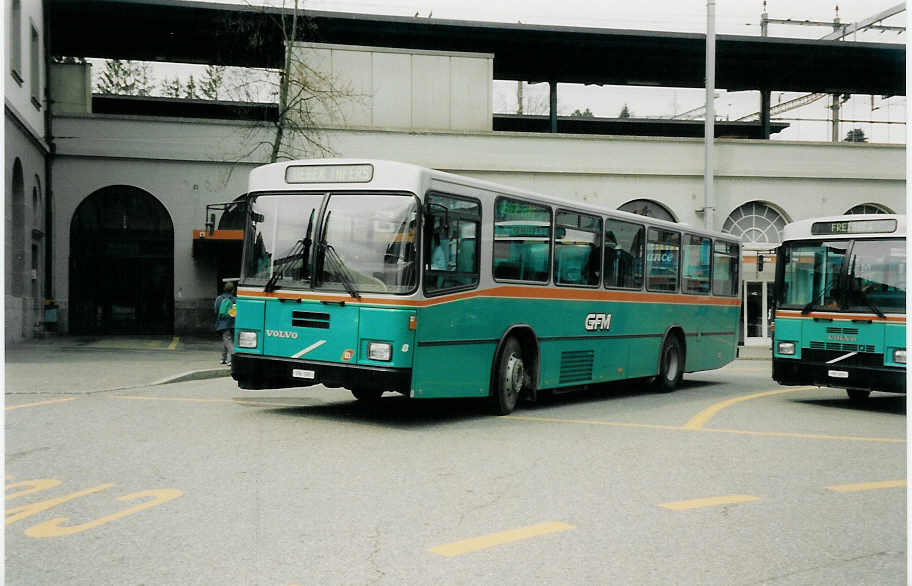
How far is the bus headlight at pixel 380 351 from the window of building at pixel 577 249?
3.61m

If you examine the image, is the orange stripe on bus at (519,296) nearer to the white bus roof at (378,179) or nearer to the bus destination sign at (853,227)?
the white bus roof at (378,179)

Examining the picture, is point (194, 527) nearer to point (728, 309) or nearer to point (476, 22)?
point (728, 309)

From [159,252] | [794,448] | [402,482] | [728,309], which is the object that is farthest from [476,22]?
[402,482]

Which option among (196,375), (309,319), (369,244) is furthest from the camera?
(196,375)

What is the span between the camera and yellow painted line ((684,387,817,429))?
41.5 ft

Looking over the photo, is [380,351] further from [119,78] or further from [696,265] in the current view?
[119,78]

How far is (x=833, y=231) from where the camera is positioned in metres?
15.1

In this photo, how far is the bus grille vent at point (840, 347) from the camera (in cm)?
1437

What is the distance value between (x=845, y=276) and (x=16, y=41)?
69.0 feet

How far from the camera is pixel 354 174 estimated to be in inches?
447

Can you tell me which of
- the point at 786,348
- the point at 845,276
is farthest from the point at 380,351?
the point at 845,276

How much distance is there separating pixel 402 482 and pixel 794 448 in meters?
4.74

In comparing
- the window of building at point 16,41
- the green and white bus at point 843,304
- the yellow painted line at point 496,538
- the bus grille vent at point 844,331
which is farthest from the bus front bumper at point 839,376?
the window of building at point 16,41

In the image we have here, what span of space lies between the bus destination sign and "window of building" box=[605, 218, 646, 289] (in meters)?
2.65
